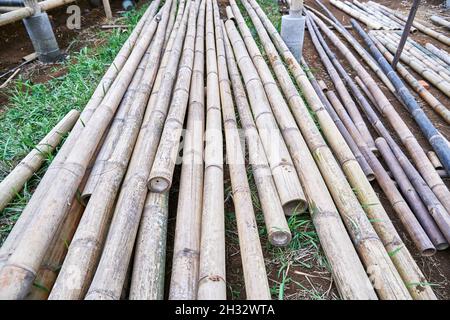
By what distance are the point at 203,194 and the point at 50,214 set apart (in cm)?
82

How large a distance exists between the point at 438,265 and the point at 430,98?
2.42 metres

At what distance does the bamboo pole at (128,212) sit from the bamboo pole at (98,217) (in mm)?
53

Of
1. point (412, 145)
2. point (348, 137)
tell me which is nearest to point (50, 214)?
point (348, 137)

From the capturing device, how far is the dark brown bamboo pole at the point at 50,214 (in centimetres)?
134

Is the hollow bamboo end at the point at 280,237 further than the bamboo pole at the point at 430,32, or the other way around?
the bamboo pole at the point at 430,32

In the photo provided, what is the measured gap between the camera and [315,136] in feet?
7.55

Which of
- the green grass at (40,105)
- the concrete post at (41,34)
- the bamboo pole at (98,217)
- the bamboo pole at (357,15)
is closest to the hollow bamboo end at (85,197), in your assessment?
the bamboo pole at (98,217)

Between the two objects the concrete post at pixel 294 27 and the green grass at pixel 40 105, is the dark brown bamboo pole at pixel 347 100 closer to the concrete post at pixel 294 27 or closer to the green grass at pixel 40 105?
the concrete post at pixel 294 27

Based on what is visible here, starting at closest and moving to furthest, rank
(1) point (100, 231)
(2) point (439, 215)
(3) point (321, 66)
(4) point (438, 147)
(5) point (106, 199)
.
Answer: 1. (1) point (100, 231)
2. (5) point (106, 199)
3. (2) point (439, 215)
4. (4) point (438, 147)
5. (3) point (321, 66)

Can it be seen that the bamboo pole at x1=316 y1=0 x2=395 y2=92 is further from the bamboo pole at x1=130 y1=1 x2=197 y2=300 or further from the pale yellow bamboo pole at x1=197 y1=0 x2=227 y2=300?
the bamboo pole at x1=130 y1=1 x2=197 y2=300

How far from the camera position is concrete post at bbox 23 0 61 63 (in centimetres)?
418

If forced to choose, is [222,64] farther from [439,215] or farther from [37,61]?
[37,61]

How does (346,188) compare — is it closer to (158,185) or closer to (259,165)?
(259,165)

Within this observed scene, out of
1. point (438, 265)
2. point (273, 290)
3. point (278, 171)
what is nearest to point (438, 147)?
point (438, 265)
